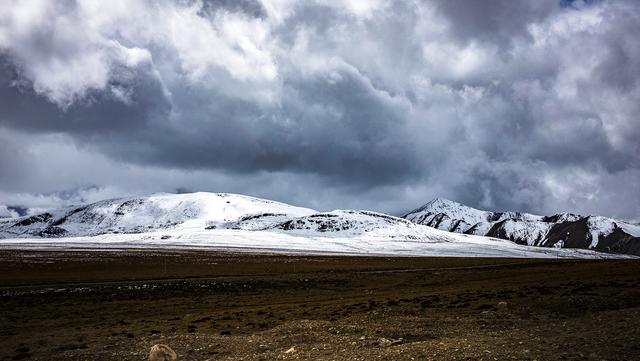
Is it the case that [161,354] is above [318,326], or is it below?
below

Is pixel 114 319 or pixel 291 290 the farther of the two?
pixel 291 290

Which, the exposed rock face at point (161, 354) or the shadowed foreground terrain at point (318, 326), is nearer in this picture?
the shadowed foreground terrain at point (318, 326)

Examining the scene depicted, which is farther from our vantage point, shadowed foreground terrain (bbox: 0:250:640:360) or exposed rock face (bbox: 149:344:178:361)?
exposed rock face (bbox: 149:344:178:361)

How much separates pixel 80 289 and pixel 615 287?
43145 millimetres

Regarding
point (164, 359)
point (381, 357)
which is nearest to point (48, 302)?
point (164, 359)

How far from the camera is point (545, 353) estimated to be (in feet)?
47.0

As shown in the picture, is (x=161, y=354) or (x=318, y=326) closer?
(x=161, y=354)

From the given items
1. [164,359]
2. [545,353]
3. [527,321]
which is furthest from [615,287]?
[164,359]

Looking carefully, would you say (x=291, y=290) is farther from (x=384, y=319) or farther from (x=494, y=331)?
(x=494, y=331)

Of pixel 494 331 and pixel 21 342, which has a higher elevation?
pixel 494 331

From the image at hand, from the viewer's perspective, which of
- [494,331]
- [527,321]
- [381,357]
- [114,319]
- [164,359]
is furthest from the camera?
[114,319]

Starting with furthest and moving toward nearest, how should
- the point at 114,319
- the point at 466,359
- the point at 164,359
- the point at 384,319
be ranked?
the point at 114,319, the point at 384,319, the point at 164,359, the point at 466,359

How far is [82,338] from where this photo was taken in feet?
71.0

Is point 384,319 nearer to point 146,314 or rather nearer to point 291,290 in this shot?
point 146,314
